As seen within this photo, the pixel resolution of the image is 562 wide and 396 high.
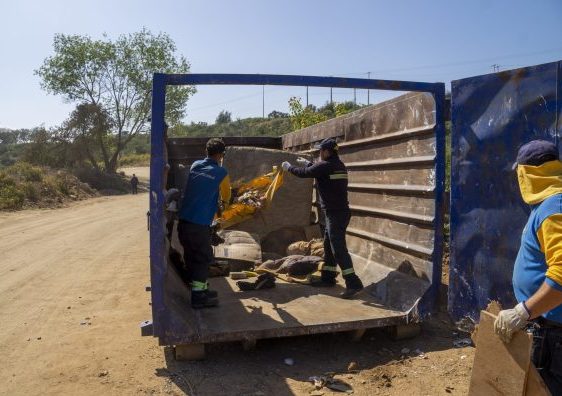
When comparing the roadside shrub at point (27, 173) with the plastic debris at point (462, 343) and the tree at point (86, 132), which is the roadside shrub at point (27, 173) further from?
the plastic debris at point (462, 343)

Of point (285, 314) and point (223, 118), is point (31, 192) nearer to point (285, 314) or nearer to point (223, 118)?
point (285, 314)

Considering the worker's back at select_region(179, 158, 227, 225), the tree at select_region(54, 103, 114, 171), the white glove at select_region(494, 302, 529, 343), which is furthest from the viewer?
the tree at select_region(54, 103, 114, 171)

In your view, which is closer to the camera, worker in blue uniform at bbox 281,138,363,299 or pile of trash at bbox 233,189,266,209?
worker in blue uniform at bbox 281,138,363,299

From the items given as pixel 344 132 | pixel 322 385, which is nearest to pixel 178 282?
pixel 322 385

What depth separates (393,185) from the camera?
18.0 feet

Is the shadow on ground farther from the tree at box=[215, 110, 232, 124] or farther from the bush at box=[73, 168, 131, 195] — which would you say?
the tree at box=[215, 110, 232, 124]

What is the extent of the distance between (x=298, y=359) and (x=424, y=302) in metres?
1.30

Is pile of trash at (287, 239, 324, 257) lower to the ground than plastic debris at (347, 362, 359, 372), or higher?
higher

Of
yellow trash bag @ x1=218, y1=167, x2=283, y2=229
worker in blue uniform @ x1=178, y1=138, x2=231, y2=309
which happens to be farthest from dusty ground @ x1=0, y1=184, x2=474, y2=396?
yellow trash bag @ x1=218, y1=167, x2=283, y2=229

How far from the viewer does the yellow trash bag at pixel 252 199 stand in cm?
753

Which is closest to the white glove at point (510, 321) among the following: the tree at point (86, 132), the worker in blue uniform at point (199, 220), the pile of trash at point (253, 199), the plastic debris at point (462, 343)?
the plastic debris at point (462, 343)

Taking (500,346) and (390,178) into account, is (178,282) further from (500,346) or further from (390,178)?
(500,346)

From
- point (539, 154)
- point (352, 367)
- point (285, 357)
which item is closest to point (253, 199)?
point (285, 357)

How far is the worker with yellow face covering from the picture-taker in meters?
2.26
